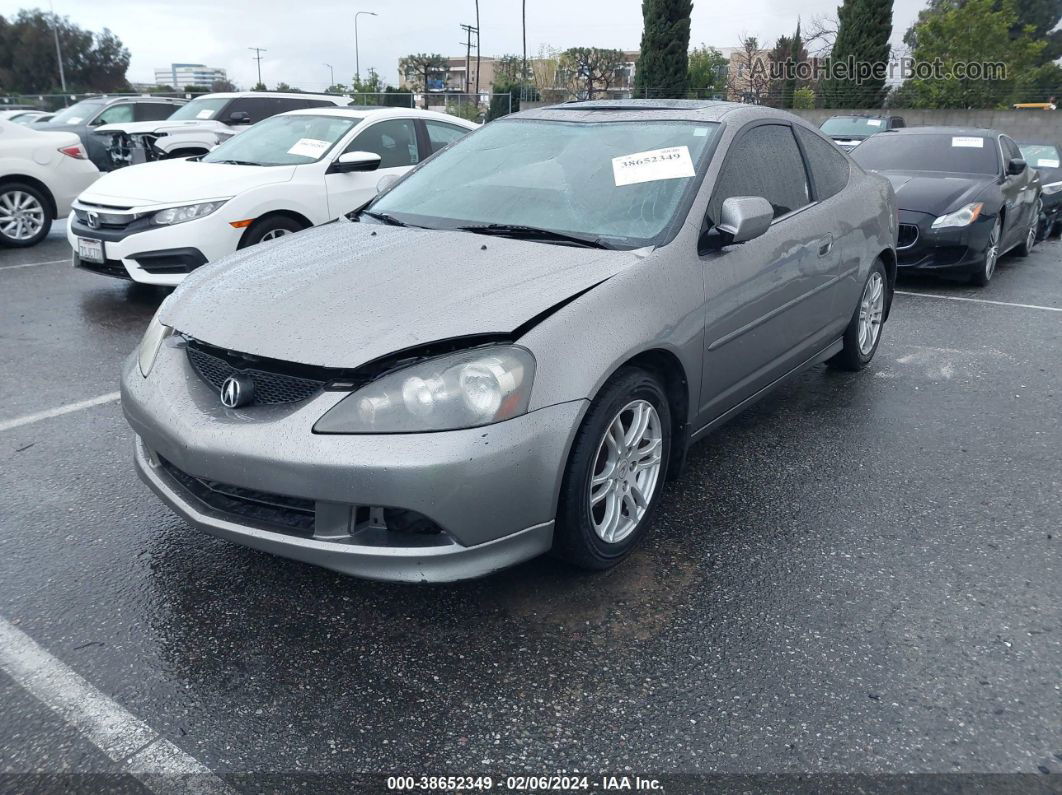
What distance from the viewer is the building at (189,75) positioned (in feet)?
287

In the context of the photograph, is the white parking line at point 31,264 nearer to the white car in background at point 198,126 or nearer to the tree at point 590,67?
the white car in background at point 198,126

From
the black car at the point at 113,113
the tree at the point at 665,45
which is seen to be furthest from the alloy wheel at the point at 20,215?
the tree at the point at 665,45

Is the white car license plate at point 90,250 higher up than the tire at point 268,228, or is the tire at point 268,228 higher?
the tire at point 268,228

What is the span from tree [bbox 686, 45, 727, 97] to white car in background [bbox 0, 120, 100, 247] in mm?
26310

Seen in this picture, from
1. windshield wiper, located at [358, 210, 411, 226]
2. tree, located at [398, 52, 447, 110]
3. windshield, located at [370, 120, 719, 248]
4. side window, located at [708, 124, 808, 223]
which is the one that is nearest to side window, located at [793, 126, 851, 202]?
side window, located at [708, 124, 808, 223]

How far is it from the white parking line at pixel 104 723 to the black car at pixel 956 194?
7.01 meters

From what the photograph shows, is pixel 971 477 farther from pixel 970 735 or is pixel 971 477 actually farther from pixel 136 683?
pixel 136 683

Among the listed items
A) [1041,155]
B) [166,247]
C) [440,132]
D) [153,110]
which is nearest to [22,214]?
[166,247]

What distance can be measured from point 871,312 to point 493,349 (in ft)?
11.3

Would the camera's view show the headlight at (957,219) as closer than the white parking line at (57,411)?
No

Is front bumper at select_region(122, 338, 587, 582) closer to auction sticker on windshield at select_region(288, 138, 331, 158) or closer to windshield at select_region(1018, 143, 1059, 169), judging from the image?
auction sticker on windshield at select_region(288, 138, 331, 158)

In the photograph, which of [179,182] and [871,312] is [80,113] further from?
[871,312]

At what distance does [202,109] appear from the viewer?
1334 centimetres

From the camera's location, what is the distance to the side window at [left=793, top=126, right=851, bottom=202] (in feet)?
14.3
